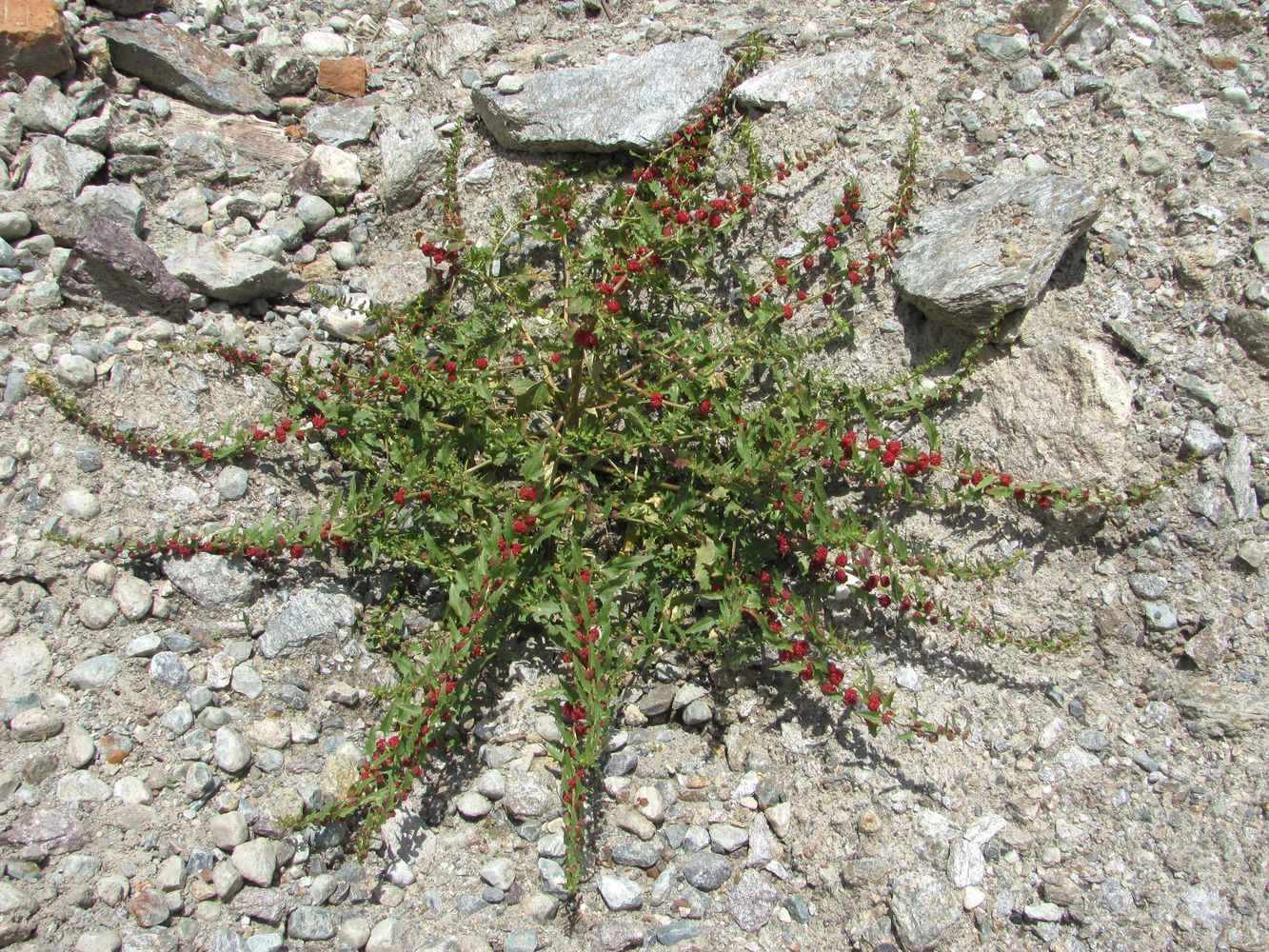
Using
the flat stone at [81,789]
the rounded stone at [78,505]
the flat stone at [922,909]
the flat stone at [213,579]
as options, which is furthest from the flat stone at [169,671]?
the flat stone at [922,909]

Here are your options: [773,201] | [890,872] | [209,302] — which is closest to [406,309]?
[209,302]

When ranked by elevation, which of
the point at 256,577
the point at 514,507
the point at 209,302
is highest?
the point at 209,302

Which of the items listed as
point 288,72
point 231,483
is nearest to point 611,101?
point 288,72

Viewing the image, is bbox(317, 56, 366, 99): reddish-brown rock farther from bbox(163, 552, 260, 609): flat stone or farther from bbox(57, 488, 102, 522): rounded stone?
bbox(163, 552, 260, 609): flat stone

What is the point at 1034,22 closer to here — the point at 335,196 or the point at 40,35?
the point at 335,196

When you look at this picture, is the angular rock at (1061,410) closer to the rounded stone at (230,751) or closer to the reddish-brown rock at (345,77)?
the rounded stone at (230,751)

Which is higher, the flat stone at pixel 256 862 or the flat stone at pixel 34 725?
the flat stone at pixel 34 725
